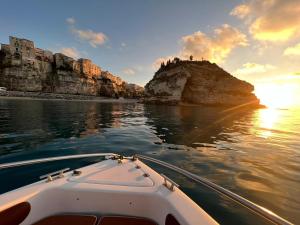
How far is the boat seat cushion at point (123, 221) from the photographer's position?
312 cm

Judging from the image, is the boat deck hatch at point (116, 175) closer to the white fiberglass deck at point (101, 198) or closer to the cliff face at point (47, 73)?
the white fiberglass deck at point (101, 198)

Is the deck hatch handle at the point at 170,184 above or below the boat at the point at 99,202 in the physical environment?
above

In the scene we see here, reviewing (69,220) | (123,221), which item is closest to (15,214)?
(69,220)

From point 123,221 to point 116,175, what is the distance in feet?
3.33

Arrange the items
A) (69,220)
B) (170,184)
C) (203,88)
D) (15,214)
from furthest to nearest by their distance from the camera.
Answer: (203,88), (170,184), (69,220), (15,214)

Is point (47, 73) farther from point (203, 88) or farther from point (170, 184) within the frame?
point (170, 184)

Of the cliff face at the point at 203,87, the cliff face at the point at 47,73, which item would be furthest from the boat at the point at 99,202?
the cliff face at the point at 47,73

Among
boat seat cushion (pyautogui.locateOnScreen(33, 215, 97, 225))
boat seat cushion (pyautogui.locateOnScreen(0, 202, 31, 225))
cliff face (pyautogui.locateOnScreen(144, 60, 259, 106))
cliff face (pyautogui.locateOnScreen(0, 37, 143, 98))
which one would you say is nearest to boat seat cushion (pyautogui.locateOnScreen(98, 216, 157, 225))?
boat seat cushion (pyautogui.locateOnScreen(33, 215, 97, 225))

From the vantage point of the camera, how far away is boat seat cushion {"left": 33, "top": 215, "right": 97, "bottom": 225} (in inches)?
122

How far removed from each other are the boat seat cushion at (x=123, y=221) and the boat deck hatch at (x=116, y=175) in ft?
1.89

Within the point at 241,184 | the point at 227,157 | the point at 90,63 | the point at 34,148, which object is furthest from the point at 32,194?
the point at 90,63

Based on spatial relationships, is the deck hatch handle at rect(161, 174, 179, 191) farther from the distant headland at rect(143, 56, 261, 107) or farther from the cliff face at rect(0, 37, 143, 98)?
the cliff face at rect(0, 37, 143, 98)

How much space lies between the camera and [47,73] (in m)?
103

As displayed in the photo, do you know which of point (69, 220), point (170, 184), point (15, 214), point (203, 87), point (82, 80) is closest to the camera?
point (15, 214)
